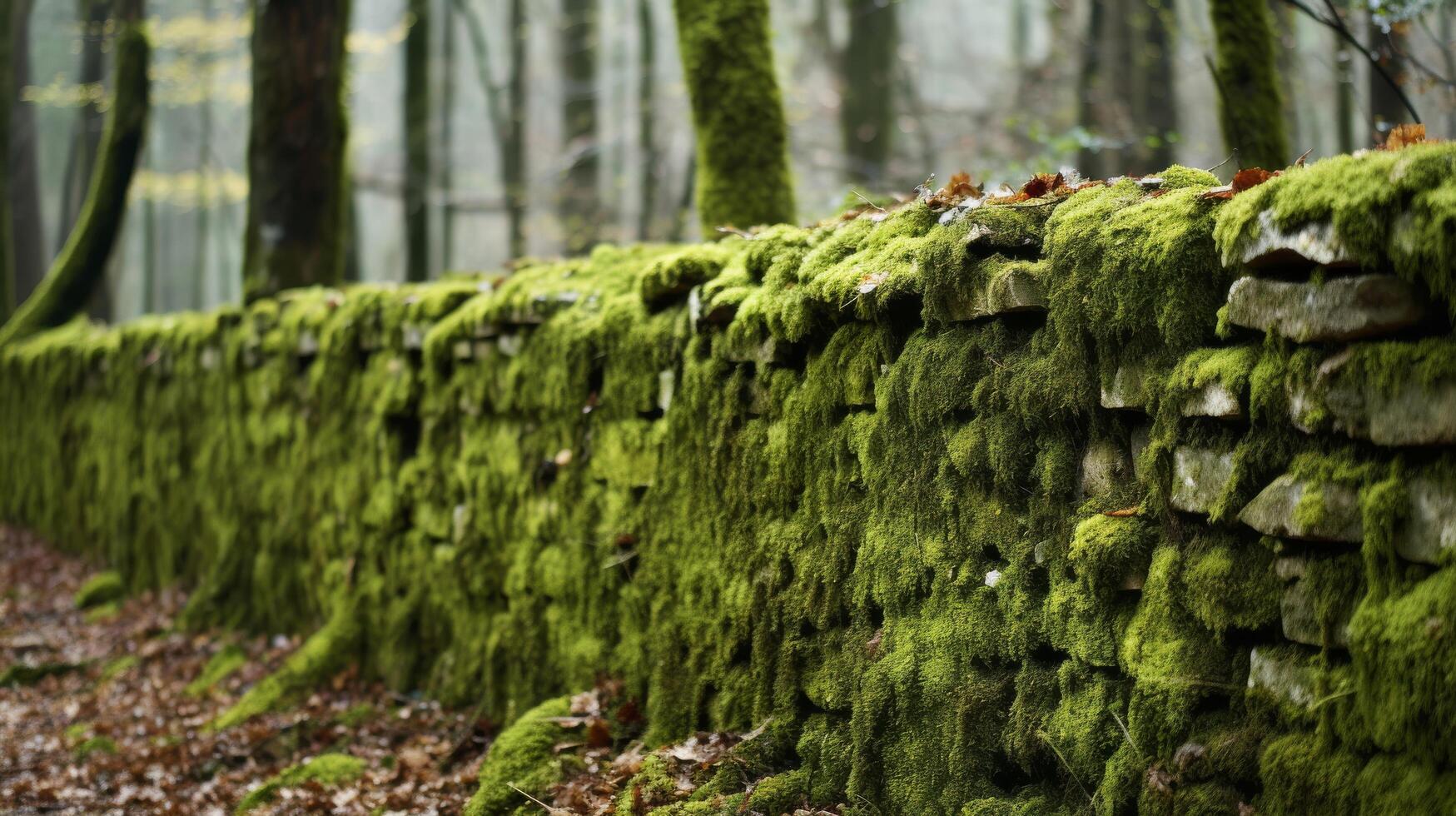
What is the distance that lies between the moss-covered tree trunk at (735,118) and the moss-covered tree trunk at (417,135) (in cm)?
949

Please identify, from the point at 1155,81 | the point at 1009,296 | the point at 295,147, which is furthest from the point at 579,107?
the point at 1009,296

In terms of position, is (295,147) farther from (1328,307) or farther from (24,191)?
(24,191)

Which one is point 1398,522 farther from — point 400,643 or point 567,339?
point 400,643

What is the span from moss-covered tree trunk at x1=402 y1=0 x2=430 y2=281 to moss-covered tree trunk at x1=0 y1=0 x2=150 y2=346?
3.71m

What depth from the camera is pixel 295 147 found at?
31.7 feet

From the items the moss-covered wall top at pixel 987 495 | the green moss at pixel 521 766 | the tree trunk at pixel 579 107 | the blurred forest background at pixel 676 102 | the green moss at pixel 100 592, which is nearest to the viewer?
the moss-covered wall top at pixel 987 495

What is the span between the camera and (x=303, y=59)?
9.61m

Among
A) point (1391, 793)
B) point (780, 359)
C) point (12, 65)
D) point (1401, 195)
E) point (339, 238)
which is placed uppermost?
point (12, 65)

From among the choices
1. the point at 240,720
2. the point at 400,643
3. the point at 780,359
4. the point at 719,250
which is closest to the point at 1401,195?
the point at 780,359

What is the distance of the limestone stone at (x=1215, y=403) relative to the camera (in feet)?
8.13

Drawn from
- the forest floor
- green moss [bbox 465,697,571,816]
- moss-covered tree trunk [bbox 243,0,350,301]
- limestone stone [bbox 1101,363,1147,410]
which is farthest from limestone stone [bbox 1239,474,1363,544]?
moss-covered tree trunk [bbox 243,0,350,301]

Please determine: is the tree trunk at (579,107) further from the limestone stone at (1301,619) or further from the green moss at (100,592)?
the limestone stone at (1301,619)

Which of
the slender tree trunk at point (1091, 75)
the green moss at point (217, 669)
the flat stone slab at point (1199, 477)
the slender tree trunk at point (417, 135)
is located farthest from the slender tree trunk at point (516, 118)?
the flat stone slab at point (1199, 477)

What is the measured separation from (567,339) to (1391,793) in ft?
12.3
